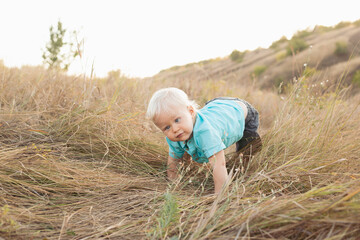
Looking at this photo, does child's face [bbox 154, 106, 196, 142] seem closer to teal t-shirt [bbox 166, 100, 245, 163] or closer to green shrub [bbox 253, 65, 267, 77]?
teal t-shirt [bbox 166, 100, 245, 163]

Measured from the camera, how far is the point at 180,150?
2150mm

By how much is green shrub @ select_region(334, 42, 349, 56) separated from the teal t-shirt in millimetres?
13845

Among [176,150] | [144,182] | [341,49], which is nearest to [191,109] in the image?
[176,150]

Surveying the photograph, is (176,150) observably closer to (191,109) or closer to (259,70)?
(191,109)

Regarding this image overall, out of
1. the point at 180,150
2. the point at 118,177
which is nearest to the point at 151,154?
the point at 180,150

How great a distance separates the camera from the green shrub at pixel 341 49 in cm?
1349

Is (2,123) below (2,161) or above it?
above

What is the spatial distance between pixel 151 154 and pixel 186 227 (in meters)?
1.12

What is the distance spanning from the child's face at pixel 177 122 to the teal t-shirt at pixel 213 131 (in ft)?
0.24

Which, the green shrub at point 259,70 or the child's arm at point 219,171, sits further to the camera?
the green shrub at point 259,70

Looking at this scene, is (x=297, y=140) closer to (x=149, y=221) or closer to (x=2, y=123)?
(x=149, y=221)

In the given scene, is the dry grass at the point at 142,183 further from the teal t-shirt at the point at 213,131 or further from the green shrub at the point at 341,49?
the green shrub at the point at 341,49

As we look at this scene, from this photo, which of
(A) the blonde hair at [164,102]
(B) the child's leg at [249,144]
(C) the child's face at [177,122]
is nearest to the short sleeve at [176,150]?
(C) the child's face at [177,122]


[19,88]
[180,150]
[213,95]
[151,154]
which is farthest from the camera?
[213,95]
